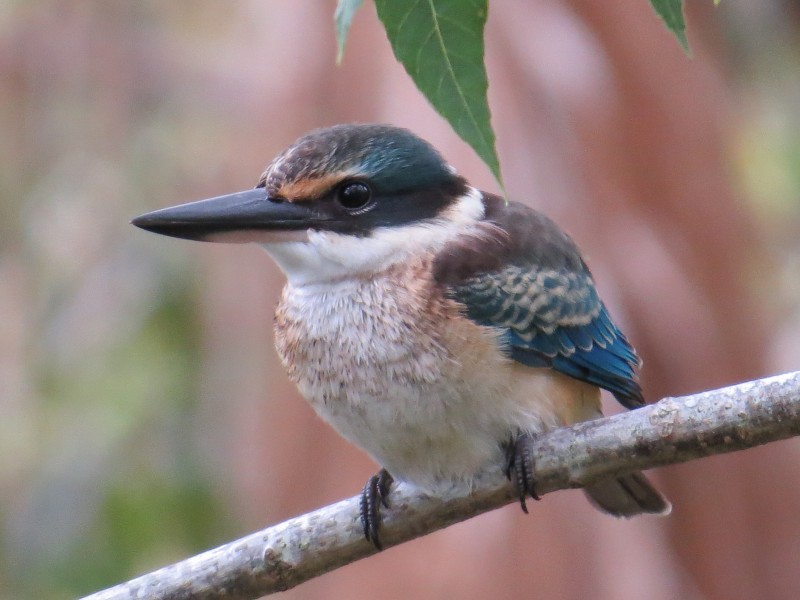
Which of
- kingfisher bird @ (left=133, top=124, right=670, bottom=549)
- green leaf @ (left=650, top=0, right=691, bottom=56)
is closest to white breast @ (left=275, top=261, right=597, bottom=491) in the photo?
kingfisher bird @ (left=133, top=124, right=670, bottom=549)

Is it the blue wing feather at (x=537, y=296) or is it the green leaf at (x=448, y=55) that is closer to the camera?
the green leaf at (x=448, y=55)

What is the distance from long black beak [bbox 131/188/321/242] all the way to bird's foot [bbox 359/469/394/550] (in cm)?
59

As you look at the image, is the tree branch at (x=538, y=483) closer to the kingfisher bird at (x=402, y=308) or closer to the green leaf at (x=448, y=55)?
the kingfisher bird at (x=402, y=308)

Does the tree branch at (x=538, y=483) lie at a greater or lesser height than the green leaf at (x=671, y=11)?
lesser

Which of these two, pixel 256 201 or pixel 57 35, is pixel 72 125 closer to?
pixel 57 35

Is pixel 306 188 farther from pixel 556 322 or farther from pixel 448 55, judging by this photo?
pixel 448 55

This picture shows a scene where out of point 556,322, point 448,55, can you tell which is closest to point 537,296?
point 556,322

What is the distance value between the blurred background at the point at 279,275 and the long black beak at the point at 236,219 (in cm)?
140

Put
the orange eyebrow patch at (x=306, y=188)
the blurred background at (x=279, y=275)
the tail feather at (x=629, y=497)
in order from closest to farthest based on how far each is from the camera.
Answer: the orange eyebrow patch at (x=306, y=188), the tail feather at (x=629, y=497), the blurred background at (x=279, y=275)

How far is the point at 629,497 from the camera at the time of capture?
3121 millimetres

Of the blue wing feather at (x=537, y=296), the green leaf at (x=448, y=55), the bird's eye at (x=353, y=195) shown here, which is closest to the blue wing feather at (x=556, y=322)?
the blue wing feather at (x=537, y=296)

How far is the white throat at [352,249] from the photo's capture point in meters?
2.68

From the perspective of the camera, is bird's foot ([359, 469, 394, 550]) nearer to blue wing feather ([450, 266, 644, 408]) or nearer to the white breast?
the white breast

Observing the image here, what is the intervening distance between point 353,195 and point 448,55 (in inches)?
42.5
